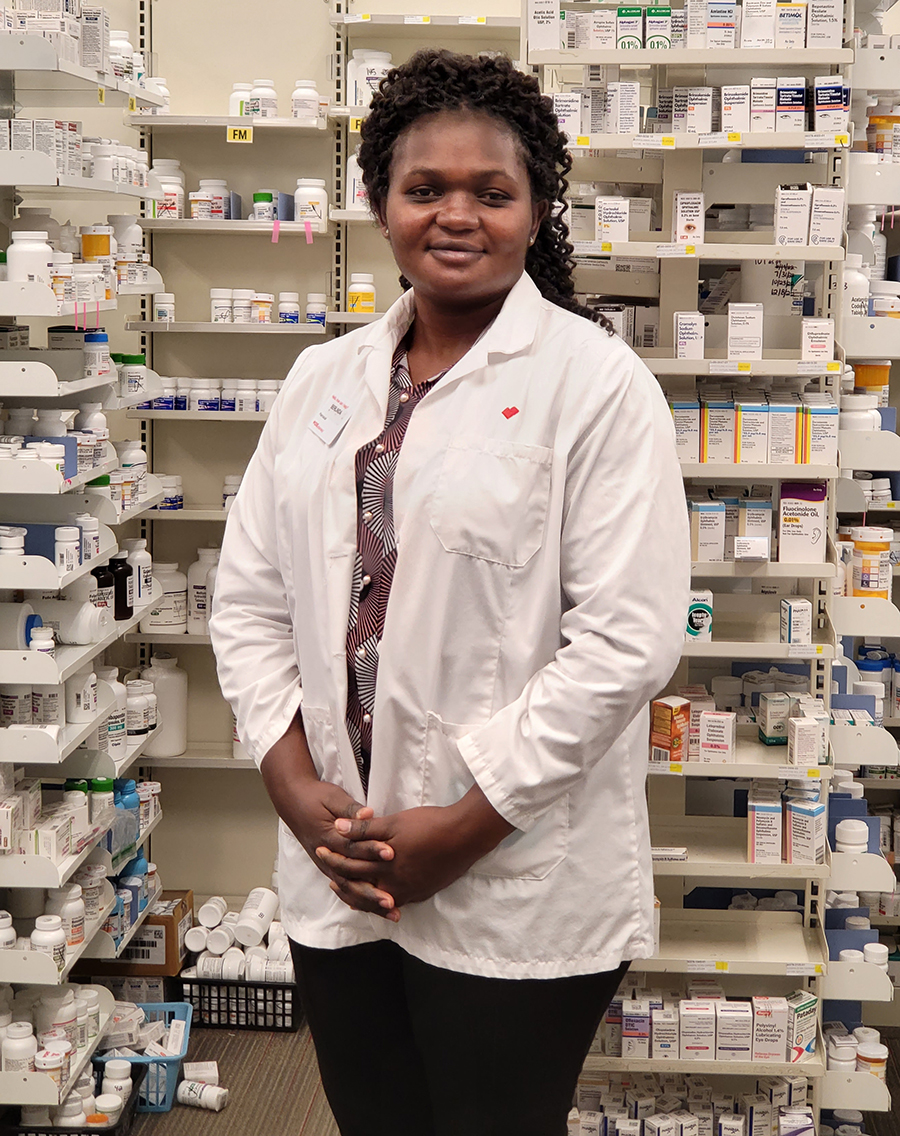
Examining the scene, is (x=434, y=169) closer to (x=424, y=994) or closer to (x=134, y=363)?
(x=424, y=994)

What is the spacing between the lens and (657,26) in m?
2.74

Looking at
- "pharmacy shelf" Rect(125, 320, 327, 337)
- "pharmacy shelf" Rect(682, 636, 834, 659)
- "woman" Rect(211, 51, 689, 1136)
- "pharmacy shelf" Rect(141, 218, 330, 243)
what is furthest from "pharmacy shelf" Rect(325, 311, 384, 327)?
"woman" Rect(211, 51, 689, 1136)

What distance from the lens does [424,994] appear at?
1.66 m

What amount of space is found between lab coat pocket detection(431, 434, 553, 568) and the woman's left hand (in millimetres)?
287

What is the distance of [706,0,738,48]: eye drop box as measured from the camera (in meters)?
2.72

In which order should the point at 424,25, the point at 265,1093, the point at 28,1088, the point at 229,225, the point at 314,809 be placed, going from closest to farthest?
the point at 314,809
the point at 28,1088
the point at 265,1093
the point at 424,25
the point at 229,225

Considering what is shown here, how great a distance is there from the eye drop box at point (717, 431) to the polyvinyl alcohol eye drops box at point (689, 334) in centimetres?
12

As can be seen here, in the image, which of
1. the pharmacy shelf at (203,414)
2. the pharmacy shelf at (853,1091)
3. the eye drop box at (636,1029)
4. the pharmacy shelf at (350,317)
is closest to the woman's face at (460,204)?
the eye drop box at (636,1029)

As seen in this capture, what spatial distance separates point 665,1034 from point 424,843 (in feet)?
5.39

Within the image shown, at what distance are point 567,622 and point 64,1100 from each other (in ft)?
7.43

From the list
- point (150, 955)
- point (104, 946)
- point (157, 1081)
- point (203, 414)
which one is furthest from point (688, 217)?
point (150, 955)

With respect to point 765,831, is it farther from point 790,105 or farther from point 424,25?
point 424,25

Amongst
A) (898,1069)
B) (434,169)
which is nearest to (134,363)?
(434,169)

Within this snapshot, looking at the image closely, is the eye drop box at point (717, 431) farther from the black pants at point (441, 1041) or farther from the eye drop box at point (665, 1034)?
the black pants at point (441, 1041)
